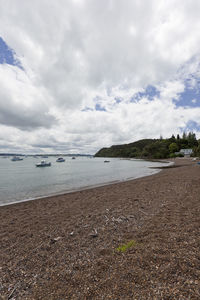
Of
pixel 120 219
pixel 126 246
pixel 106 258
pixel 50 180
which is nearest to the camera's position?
pixel 106 258

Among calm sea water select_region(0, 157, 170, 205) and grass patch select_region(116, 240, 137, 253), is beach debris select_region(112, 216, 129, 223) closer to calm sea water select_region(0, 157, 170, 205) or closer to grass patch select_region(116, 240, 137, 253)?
grass patch select_region(116, 240, 137, 253)

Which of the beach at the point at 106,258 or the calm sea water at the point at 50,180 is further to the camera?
the calm sea water at the point at 50,180

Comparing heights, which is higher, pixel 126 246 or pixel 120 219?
pixel 126 246

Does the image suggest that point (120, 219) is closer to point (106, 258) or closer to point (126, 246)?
point (126, 246)

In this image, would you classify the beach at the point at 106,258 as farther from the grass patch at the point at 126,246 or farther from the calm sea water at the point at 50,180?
the calm sea water at the point at 50,180

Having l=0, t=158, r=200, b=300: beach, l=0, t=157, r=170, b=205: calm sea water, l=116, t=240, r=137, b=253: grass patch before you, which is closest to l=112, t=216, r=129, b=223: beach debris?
l=0, t=158, r=200, b=300: beach

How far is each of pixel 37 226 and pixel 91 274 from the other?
4925 mm

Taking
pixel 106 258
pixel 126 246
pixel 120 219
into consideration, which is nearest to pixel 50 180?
pixel 120 219

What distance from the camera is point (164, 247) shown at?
168 inches

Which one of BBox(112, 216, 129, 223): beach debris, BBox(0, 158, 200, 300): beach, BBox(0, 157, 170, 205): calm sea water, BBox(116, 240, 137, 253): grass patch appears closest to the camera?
BBox(0, 158, 200, 300): beach

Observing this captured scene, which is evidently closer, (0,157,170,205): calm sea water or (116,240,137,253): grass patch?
(116,240,137,253): grass patch

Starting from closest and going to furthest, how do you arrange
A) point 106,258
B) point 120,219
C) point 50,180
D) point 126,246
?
point 106,258, point 126,246, point 120,219, point 50,180

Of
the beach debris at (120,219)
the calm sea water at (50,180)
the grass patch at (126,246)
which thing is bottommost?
the calm sea water at (50,180)

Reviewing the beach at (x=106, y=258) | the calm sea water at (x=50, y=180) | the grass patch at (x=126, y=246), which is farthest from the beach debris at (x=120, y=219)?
the calm sea water at (x=50, y=180)
